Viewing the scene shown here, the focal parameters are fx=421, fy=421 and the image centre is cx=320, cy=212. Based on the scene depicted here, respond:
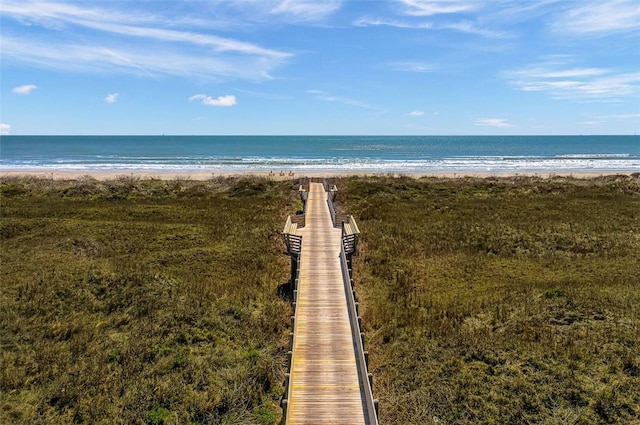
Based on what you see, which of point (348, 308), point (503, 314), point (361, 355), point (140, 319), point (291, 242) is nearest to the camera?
point (361, 355)

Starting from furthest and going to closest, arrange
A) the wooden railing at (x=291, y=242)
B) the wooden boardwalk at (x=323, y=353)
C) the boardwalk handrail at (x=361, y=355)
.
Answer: the wooden railing at (x=291, y=242), the wooden boardwalk at (x=323, y=353), the boardwalk handrail at (x=361, y=355)

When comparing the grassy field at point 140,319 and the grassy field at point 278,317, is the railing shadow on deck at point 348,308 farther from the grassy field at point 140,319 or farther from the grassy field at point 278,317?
the grassy field at point 140,319

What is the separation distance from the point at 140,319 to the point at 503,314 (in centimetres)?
1422

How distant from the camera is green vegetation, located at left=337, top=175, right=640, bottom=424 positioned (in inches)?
462

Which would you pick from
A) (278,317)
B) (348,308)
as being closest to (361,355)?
(348,308)

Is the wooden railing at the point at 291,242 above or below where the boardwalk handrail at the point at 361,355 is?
above

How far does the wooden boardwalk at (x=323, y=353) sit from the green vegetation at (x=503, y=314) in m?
1.26

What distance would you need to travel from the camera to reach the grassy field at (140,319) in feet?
38.6

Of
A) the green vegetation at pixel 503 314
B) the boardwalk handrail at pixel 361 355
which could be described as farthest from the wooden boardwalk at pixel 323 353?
the green vegetation at pixel 503 314

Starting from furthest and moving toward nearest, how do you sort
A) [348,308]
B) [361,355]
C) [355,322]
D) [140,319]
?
1. [140,319]
2. [348,308]
3. [355,322]
4. [361,355]

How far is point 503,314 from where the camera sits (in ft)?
54.3

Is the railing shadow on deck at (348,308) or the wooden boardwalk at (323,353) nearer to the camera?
the railing shadow on deck at (348,308)

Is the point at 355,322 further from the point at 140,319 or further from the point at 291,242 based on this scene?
the point at 140,319

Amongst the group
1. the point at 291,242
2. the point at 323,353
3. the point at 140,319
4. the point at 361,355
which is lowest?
the point at 140,319
